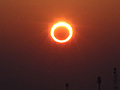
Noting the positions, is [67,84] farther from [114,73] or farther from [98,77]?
[114,73]

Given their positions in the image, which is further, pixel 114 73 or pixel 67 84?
pixel 67 84

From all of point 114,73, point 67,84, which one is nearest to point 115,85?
point 114,73

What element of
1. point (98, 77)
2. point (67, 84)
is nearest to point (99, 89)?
point (98, 77)

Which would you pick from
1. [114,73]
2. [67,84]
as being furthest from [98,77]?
[67,84]

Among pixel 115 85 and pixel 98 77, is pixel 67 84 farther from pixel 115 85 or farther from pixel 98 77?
pixel 115 85

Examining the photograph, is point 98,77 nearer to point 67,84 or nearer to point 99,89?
point 99,89

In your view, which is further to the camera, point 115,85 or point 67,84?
point 67,84

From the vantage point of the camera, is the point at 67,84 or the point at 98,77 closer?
the point at 98,77
